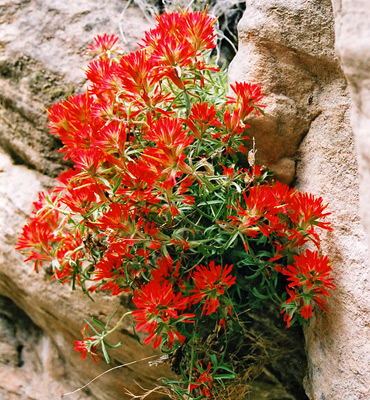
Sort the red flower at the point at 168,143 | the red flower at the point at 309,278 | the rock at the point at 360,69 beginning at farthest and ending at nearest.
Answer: the red flower at the point at 309,278 → the red flower at the point at 168,143 → the rock at the point at 360,69

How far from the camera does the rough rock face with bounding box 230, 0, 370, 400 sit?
1121 mm

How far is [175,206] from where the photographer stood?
108 centimetres

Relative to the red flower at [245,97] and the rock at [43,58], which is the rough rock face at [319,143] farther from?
the rock at [43,58]

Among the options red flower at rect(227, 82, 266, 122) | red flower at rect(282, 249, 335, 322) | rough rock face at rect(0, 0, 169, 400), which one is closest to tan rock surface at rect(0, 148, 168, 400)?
rough rock face at rect(0, 0, 169, 400)

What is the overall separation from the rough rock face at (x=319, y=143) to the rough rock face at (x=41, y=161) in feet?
2.13

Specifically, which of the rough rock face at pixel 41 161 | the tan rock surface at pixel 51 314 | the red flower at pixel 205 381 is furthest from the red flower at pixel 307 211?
the rough rock face at pixel 41 161

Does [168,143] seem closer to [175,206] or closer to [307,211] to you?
[175,206]

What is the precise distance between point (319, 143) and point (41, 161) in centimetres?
104

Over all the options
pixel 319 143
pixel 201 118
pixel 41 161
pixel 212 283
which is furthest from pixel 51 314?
pixel 319 143

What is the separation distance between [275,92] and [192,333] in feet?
2.34

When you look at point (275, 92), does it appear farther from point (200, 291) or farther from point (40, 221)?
point (40, 221)

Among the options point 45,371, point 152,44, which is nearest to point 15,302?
point 45,371

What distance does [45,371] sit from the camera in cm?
186

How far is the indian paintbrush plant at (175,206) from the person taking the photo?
107 cm
